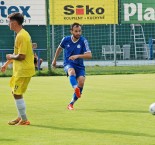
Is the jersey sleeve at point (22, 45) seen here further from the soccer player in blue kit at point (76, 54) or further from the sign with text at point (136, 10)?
the sign with text at point (136, 10)

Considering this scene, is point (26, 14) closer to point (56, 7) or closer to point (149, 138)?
point (56, 7)

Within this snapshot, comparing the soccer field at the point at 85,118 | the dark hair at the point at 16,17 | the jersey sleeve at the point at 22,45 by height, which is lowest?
the soccer field at the point at 85,118

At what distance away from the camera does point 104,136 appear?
369 inches

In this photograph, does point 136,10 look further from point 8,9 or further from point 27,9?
point 8,9

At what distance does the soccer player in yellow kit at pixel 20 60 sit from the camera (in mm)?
10594

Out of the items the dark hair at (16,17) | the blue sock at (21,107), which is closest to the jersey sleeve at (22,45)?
the dark hair at (16,17)

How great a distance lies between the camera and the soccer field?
9.12 metres

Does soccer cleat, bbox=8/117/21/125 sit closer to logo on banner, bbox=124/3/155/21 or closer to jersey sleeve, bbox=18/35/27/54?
jersey sleeve, bbox=18/35/27/54

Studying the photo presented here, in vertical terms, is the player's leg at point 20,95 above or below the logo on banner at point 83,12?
below

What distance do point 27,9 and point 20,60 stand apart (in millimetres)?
21426

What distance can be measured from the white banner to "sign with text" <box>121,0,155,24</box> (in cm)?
417

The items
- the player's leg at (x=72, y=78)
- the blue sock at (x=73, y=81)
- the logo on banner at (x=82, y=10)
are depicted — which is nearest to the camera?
the player's leg at (x=72, y=78)

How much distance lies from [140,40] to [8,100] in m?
27.8

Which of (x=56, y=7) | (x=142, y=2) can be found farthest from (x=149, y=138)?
(x=142, y=2)
